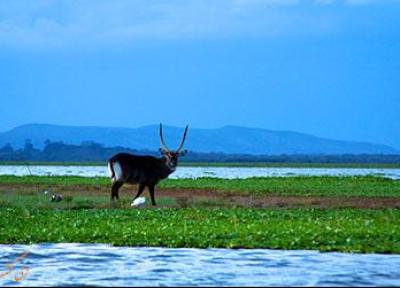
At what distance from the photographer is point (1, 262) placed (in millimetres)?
20281

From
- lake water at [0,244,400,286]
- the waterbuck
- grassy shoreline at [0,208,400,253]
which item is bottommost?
lake water at [0,244,400,286]

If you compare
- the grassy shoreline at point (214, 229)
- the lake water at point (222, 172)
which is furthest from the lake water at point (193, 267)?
the lake water at point (222, 172)

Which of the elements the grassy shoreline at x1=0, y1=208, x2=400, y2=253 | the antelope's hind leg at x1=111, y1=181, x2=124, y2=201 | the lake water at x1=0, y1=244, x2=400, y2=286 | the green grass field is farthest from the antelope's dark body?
the lake water at x1=0, y1=244, x2=400, y2=286

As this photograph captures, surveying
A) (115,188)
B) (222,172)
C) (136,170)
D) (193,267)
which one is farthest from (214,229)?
(222,172)

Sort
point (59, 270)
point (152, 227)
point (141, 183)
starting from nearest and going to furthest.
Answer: point (59, 270)
point (152, 227)
point (141, 183)

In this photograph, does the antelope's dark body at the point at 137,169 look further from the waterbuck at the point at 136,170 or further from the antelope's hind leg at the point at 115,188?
the antelope's hind leg at the point at 115,188

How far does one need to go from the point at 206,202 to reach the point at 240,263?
54.2 feet

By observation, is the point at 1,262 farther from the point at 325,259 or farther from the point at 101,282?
the point at 325,259

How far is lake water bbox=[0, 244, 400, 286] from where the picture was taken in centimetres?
1753

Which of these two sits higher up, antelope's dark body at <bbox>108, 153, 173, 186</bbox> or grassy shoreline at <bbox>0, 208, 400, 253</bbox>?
antelope's dark body at <bbox>108, 153, 173, 186</bbox>

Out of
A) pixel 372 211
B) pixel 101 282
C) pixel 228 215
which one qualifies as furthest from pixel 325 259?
pixel 372 211

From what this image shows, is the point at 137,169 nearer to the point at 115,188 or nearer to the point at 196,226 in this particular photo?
the point at 115,188

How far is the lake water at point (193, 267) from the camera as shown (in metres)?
17.5

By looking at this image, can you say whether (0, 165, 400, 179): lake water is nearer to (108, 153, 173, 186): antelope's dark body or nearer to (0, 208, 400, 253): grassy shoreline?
(108, 153, 173, 186): antelope's dark body
